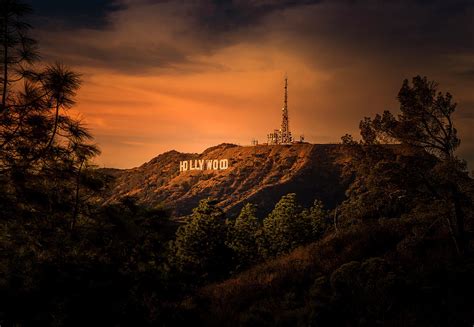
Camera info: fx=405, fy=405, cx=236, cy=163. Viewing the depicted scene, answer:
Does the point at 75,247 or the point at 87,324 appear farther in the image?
the point at 75,247

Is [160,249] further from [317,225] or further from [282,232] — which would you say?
[317,225]

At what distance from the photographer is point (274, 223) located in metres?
54.2

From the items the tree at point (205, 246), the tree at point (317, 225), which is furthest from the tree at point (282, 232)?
the tree at point (205, 246)

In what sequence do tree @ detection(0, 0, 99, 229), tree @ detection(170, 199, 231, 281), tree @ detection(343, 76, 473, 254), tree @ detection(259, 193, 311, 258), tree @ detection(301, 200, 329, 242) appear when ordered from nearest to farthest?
tree @ detection(0, 0, 99, 229) → tree @ detection(343, 76, 473, 254) → tree @ detection(170, 199, 231, 281) → tree @ detection(259, 193, 311, 258) → tree @ detection(301, 200, 329, 242)

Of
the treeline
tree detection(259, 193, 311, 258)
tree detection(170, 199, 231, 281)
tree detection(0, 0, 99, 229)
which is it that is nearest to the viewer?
tree detection(0, 0, 99, 229)

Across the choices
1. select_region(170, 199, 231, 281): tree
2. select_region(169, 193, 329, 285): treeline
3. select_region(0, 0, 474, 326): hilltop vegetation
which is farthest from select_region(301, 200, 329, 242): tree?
select_region(0, 0, 474, 326): hilltop vegetation

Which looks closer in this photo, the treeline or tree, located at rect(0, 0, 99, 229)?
tree, located at rect(0, 0, 99, 229)

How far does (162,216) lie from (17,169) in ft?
28.3

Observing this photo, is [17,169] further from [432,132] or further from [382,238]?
[382,238]

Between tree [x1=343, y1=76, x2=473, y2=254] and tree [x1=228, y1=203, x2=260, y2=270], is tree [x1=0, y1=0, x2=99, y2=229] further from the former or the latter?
tree [x1=228, y1=203, x2=260, y2=270]

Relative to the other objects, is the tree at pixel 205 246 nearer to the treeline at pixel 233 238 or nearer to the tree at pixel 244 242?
the treeline at pixel 233 238

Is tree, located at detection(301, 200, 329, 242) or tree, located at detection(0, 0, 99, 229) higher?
tree, located at detection(0, 0, 99, 229)

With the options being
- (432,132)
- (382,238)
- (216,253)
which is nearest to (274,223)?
(216,253)

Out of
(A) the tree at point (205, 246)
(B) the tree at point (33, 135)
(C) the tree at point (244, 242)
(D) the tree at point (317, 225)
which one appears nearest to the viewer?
(B) the tree at point (33, 135)
